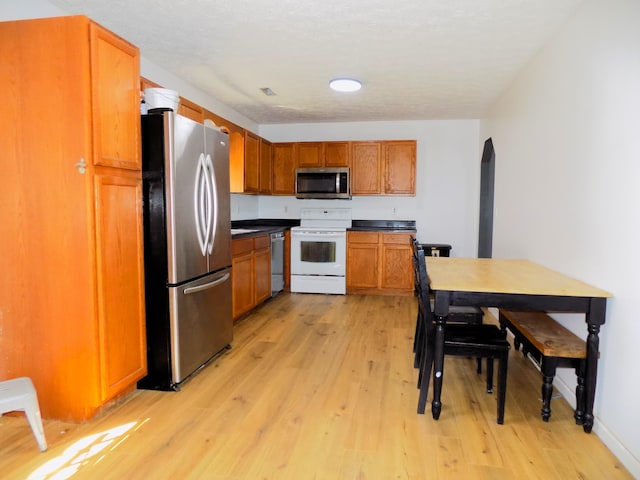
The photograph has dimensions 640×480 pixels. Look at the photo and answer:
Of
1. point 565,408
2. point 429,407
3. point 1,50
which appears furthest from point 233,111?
point 565,408

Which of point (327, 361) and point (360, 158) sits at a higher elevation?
point (360, 158)

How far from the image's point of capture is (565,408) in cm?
244

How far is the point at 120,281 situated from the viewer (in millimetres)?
2342

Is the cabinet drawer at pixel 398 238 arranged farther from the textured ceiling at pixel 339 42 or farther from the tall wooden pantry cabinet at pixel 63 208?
the tall wooden pantry cabinet at pixel 63 208

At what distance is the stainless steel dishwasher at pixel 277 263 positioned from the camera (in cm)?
503

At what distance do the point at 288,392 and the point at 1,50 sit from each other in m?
2.48

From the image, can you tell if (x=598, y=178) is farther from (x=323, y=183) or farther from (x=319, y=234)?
(x=323, y=183)

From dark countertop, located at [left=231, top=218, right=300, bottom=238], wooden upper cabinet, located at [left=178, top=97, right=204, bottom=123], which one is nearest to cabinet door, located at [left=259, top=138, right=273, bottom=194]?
dark countertop, located at [left=231, top=218, right=300, bottom=238]

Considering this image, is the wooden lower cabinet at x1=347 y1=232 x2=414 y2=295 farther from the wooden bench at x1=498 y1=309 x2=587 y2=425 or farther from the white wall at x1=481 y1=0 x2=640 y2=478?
the wooden bench at x1=498 y1=309 x2=587 y2=425

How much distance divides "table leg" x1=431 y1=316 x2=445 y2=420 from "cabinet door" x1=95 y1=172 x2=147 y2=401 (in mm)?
1764

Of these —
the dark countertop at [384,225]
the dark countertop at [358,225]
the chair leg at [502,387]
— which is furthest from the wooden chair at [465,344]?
the dark countertop at [384,225]

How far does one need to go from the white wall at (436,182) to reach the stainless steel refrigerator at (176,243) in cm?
338

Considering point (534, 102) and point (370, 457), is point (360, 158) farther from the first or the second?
point (370, 457)

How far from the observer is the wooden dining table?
210cm
